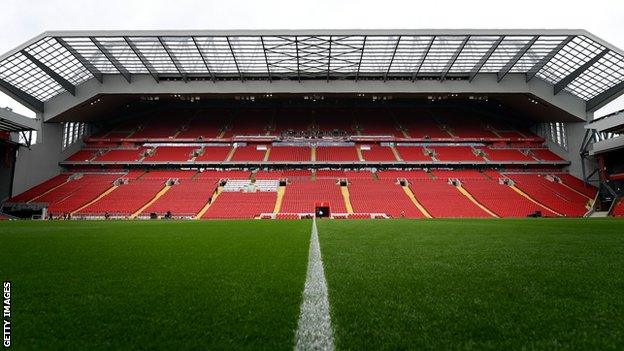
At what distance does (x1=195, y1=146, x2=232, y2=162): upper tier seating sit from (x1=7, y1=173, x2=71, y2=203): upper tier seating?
14.5 metres

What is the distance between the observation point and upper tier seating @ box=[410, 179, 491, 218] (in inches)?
1259

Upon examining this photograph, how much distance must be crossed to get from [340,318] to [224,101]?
173 ft

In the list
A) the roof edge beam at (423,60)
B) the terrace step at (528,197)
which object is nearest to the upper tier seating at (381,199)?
the roof edge beam at (423,60)

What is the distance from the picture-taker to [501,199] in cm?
3472

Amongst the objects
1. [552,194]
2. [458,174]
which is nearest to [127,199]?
[458,174]

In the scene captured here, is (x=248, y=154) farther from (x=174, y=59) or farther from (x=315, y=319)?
(x=315, y=319)

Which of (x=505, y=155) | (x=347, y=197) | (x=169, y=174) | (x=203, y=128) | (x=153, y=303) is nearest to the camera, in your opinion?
(x=153, y=303)

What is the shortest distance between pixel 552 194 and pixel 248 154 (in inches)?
1319

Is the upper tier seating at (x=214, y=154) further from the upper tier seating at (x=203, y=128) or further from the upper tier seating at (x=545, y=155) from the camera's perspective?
the upper tier seating at (x=545, y=155)

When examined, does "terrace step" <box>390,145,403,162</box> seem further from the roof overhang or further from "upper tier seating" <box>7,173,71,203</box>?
"upper tier seating" <box>7,173,71,203</box>

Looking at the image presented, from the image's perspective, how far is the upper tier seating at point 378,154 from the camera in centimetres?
4350

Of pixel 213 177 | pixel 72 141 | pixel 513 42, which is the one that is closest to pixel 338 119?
pixel 213 177

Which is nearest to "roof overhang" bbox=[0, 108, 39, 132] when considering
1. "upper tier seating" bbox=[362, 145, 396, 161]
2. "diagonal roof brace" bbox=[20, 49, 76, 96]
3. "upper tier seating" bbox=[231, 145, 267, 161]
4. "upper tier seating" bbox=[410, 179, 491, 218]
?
"diagonal roof brace" bbox=[20, 49, 76, 96]

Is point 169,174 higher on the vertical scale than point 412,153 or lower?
lower
